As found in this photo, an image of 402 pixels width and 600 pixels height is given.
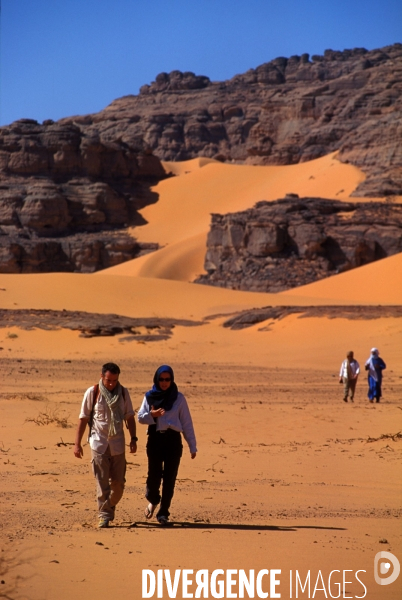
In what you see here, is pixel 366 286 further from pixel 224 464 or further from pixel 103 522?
pixel 103 522

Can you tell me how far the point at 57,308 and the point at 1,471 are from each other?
82.2 ft

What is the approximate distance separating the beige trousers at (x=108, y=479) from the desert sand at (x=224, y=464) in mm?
164

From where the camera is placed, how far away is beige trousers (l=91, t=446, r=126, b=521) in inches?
266

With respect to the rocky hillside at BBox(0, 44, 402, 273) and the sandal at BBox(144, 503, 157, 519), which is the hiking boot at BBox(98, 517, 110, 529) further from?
the rocky hillside at BBox(0, 44, 402, 273)

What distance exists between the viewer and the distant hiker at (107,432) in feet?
22.4

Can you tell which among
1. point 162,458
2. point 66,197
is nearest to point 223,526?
point 162,458

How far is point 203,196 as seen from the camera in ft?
252

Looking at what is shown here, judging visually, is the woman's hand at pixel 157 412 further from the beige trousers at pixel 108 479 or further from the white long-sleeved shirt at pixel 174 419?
the beige trousers at pixel 108 479

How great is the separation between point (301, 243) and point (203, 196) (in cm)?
3150

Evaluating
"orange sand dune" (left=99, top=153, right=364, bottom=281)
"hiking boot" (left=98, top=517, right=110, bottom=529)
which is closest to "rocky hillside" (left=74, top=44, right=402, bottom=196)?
"orange sand dune" (left=99, top=153, right=364, bottom=281)

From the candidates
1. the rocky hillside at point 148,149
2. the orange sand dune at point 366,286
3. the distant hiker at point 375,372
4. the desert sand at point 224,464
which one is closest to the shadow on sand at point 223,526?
the desert sand at point 224,464

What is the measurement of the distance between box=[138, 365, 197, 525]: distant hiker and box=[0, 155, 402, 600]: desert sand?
27cm

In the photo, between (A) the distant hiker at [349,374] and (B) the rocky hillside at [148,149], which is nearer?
(A) the distant hiker at [349,374]

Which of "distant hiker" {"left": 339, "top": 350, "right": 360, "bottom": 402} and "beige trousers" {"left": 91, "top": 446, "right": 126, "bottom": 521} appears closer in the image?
"beige trousers" {"left": 91, "top": 446, "right": 126, "bottom": 521}
